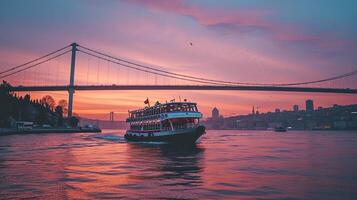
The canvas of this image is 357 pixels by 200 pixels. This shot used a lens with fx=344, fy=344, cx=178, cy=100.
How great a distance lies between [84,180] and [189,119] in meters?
29.1

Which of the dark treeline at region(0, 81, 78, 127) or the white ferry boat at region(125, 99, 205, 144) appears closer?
the white ferry boat at region(125, 99, 205, 144)

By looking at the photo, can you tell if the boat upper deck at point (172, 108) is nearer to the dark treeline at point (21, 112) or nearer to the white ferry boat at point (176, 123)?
the white ferry boat at point (176, 123)

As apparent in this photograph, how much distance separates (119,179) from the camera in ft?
57.0

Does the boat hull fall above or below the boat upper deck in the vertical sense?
below

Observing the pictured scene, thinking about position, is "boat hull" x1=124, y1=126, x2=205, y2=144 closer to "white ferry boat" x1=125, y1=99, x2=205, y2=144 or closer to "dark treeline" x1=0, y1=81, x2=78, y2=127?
"white ferry boat" x1=125, y1=99, x2=205, y2=144

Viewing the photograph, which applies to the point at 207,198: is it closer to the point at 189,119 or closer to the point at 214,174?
the point at 214,174

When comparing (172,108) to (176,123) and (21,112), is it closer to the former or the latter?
(176,123)

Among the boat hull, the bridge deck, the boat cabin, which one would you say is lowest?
the boat hull

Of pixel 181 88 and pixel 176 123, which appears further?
pixel 181 88

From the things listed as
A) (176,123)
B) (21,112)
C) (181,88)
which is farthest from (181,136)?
(21,112)

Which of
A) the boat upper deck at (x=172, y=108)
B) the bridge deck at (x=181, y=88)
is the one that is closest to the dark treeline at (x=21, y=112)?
the bridge deck at (x=181, y=88)

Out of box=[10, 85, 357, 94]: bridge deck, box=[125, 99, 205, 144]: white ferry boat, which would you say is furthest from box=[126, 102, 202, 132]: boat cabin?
box=[10, 85, 357, 94]: bridge deck

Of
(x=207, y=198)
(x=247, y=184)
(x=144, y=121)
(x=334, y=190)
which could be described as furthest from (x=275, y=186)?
(x=144, y=121)

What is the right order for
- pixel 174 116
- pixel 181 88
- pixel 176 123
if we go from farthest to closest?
pixel 181 88, pixel 176 123, pixel 174 116
